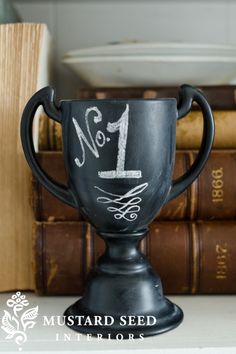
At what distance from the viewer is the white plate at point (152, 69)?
628 millimetres

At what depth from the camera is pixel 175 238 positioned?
0.57m

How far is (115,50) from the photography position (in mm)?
628

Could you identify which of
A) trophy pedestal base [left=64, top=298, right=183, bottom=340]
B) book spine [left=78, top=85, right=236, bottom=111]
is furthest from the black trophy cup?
book spine [left=78, top=85, right=236, bottom=111]

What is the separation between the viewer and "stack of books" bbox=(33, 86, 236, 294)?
56cm

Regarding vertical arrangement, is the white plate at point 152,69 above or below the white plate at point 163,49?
below

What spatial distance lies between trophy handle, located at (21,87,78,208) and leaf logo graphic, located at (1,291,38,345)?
112 mm

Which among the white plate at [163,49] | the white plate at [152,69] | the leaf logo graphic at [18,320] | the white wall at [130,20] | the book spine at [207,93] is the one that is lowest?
the leaf logo graphic at [18,320]

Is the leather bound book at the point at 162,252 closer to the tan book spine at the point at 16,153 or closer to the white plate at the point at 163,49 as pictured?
the tan book spine at the point at 16,153

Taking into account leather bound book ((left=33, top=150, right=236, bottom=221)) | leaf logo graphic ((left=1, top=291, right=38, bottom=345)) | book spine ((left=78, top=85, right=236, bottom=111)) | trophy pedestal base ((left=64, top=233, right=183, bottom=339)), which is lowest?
leaf logo graphic ((left=1, top=291, right=38, bottom=345))

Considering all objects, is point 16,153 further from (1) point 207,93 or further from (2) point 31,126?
(1) point 207,93

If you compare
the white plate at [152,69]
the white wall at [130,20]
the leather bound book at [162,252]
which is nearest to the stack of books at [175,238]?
the leather bound book at [162,252]

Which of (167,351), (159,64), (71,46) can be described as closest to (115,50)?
(159,64)

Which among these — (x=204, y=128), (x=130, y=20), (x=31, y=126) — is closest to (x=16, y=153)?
(x=31, y=126)

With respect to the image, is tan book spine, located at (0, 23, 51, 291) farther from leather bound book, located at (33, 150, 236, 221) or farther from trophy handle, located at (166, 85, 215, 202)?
trophy handle, located at (166, 85, 215, 202)
